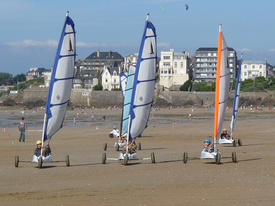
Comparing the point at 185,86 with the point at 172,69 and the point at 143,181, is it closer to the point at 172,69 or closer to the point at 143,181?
the point at 172,69


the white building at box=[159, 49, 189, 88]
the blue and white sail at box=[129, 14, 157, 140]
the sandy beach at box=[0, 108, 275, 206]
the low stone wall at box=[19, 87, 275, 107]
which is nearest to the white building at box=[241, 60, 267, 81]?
the white building at box=[159, 49, 189, 88]

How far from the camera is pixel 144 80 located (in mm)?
17281

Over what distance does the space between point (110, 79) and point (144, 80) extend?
11222 cm

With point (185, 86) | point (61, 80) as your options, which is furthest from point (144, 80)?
point (185, 86)

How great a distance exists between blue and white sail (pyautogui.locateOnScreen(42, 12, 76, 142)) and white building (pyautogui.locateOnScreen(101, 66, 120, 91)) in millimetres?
109653

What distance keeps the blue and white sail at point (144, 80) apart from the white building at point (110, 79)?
359 feet

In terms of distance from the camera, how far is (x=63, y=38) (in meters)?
17.0

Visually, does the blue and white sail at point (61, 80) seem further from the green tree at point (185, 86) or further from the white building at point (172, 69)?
the white building at point (172, 69)

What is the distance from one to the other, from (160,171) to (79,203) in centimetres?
476

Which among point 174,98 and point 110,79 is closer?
point 174,98

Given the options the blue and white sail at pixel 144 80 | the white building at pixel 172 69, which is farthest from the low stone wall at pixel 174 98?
the blue and white sail at pixel 144 80

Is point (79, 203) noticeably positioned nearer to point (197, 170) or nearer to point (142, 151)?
point (197, 170)

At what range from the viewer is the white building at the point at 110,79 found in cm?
12789

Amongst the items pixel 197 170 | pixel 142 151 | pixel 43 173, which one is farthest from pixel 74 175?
pixel 142 151
